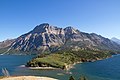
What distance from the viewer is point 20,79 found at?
120 meters

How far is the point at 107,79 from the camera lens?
194m

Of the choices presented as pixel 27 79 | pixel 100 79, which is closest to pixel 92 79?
pixel 100 79

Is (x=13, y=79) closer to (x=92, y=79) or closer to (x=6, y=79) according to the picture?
(x=6, y=79)

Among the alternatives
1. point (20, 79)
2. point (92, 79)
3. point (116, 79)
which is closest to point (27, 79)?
point (20, 79)

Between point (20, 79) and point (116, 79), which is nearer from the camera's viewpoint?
point (20, 79)

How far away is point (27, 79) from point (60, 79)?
6925cm

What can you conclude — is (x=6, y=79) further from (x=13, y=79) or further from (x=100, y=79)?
(x=100, y=79)

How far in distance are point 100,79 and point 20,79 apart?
92.9 m

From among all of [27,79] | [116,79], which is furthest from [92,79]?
[27,79]

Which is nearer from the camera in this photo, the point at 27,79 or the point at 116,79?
the point at 27,79

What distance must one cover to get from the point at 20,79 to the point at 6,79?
892 centimetres

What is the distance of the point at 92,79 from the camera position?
19112cm

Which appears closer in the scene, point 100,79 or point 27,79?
point 27,79

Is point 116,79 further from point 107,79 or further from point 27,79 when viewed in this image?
point 27,79
